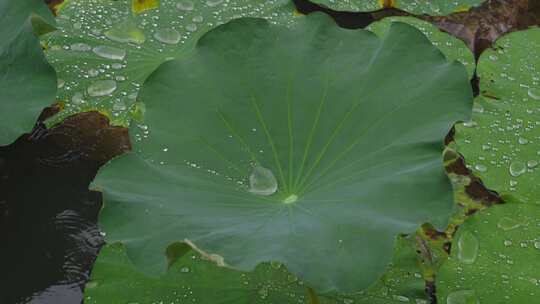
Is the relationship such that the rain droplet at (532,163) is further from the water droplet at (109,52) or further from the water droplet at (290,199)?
the water droplet at (109,52)

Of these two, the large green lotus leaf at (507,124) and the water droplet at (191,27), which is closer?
the large green lotus leaf at (507,124)

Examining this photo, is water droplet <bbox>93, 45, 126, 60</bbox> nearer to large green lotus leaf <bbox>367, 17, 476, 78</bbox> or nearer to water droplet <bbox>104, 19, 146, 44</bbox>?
water droplet <bbox>104, 19, 146, 44</bbox>

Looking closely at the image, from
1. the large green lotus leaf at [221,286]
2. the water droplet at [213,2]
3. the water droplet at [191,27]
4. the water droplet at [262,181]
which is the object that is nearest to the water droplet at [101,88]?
the water droplet at [191,27]

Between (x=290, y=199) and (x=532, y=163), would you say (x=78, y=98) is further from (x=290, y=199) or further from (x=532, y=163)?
(x=532, y=163)

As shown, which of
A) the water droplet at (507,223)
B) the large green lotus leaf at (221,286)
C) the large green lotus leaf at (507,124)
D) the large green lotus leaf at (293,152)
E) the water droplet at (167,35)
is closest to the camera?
the large green lotus leaf at (293,152)

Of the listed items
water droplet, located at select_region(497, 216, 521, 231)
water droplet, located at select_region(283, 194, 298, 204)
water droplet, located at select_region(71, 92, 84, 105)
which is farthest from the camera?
water droplet, located at select_region(71, 92, 84, 105)

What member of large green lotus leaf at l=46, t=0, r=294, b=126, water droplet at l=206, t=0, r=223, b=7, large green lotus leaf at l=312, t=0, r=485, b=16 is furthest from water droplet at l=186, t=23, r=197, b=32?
large green lotus leaf at l=312, t=0, r=485, b=16
